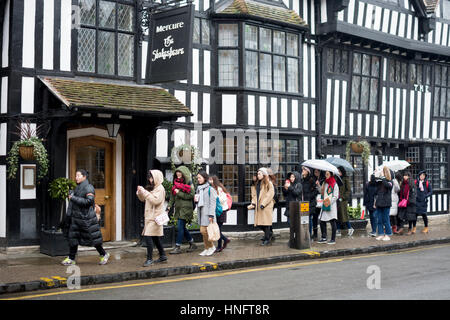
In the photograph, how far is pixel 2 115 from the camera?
1241 centimetres

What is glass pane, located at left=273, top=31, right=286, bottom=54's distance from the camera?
16375mm

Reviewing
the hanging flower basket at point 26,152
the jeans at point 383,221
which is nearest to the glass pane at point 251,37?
the jeans at point 383,221

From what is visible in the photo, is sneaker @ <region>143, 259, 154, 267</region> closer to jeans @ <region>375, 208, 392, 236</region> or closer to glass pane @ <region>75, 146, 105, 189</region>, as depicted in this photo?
glass pane @ <region>75, 146, 105, 189</region>

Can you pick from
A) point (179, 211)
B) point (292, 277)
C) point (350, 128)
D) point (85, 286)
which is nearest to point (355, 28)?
point (350, 128)

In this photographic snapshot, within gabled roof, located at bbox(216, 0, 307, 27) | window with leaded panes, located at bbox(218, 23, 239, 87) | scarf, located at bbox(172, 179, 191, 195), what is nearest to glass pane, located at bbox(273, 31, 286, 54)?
gabled roof, located at bbox(216, 0, 307, 27)

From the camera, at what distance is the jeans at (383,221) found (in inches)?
581

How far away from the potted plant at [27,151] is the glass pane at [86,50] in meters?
1.99

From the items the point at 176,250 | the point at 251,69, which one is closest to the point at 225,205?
the point at 176,250

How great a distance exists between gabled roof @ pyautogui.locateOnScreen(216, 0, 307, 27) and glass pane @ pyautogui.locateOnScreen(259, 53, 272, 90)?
42.1 inches

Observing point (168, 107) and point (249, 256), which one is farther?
point (168, 107)

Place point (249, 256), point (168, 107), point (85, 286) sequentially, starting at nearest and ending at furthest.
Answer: point (85, 286), point (249, 256), point (168, 107)

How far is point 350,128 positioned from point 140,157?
27.3 ft
